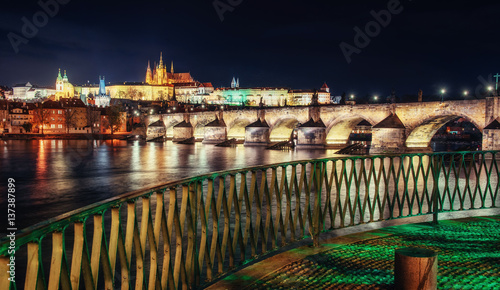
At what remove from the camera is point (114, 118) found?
3221 inches

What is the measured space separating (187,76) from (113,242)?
16148 cm

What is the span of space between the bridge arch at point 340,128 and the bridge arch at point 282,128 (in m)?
6.16

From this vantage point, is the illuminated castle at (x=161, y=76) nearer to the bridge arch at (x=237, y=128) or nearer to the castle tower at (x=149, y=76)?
the castle tower at (x=149, y=76)

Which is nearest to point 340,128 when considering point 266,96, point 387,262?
point 387,262

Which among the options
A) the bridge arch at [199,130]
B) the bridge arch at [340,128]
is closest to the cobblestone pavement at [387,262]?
the bridge arch at [340,128]

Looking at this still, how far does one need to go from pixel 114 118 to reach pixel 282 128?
4232 cm

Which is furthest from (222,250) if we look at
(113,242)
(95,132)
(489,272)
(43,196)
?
(95,132)

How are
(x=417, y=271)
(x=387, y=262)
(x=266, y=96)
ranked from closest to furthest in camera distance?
1. (x=417, y=271)
2. (x=387, y=262)
3. (x=266, y=96)

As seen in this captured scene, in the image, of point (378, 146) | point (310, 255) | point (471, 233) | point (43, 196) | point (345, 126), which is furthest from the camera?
point (345, 126)

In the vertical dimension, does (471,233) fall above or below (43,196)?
above

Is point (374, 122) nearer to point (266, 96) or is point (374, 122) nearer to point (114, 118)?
point (114, 118)

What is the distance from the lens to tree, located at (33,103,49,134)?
76438 millimetres

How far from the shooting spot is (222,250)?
3.69 meters

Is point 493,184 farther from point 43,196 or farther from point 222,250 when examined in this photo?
point 43,196
